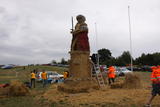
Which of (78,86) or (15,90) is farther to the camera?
(15,90)

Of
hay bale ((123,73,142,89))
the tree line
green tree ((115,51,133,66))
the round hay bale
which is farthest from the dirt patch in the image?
green tree ((115,51,133,66))

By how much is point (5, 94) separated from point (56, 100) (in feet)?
15.0

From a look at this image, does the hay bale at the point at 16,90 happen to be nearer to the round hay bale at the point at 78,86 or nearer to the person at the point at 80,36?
the round hay bale at the point at 78,86

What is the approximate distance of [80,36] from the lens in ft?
48.1

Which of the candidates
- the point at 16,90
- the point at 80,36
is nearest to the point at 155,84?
the point at 80,36

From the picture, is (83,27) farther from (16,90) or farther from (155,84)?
(155,84)

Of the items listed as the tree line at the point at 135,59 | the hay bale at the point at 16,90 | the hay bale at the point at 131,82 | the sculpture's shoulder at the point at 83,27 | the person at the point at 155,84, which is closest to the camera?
the person at the point at 155,84

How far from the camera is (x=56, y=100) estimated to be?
1138 cm

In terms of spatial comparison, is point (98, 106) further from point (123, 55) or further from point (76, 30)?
point (123, 55)

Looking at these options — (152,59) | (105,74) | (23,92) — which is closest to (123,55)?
(152,59)

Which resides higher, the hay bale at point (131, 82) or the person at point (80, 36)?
the person at point (80, 36)

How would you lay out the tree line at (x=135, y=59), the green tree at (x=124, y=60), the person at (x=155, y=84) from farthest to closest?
the green tree at (x=124, y=60) < the tree line at (x=135, y=59) < the person at (x=155, y=84)

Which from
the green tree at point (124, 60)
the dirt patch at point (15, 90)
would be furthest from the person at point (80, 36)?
the green tree at point (124, 60)

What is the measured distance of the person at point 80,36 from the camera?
1445 centimetres
